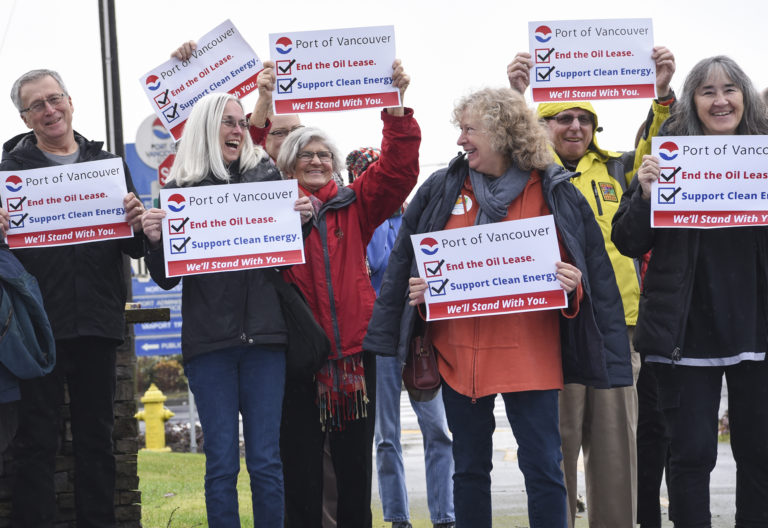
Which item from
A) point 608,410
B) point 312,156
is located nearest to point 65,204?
point 312,156

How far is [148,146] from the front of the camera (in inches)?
588

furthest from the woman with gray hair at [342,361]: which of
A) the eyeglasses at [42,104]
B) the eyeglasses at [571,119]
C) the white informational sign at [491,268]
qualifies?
the eyeglasses at [42,104]

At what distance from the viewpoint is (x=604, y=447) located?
5121 mm

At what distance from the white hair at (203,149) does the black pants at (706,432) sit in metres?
2.22

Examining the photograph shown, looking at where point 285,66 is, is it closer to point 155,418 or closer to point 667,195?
point 667,195

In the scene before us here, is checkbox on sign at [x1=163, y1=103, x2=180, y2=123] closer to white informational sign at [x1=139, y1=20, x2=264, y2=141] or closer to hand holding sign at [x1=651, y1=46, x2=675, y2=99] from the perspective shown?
white informational sign at [x1=139, y1=20, x2=264, y2=141]

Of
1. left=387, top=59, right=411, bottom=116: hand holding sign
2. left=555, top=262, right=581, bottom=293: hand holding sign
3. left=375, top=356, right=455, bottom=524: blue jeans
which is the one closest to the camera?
left=555, top=262, right=581, bottom=293: hand holding sign

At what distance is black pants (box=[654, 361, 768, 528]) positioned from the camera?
4.27 meters

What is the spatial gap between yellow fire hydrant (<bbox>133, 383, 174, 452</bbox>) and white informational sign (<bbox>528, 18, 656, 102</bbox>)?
10709 millimetres

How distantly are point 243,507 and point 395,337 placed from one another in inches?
141

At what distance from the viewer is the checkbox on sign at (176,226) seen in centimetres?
459

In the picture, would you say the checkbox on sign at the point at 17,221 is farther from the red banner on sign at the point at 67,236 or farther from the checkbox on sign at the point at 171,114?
the checkbox on sign at the point at 171,114

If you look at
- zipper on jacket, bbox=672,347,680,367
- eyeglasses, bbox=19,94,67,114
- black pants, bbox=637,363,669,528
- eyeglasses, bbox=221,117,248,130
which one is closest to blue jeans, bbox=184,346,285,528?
eyeglasses, bbox=221,117,248,130

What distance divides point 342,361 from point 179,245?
3.09ft
